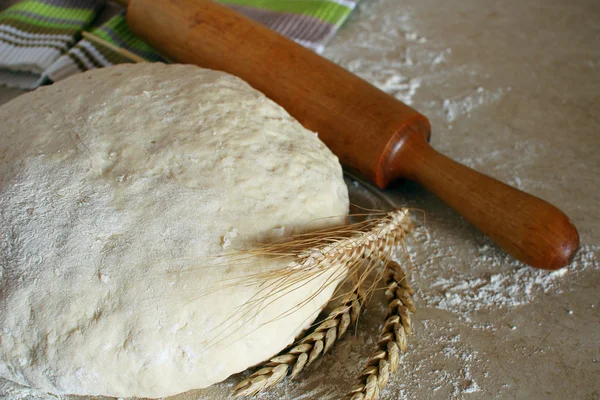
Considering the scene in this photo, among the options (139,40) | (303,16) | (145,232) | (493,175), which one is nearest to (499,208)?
(493,175)

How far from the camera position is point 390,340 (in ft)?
3.40

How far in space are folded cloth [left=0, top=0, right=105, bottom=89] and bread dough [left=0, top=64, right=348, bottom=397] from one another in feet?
2.04

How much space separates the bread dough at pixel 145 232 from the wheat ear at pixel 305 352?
27 millimetres

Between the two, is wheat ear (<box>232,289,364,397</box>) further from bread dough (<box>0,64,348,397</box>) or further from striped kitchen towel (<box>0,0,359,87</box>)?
striped kitchen towel (<box>0,0,359,87</box>)

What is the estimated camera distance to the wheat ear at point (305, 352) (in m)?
0.97

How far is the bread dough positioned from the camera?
91cm

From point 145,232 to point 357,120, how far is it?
0.64 meters

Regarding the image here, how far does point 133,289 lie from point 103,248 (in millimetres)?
96

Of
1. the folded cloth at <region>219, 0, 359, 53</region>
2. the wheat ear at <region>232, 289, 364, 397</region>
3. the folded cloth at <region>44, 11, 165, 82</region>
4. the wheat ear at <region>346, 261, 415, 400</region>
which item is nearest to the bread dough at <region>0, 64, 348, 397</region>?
the wheat ear at <region>232, 289, 364, 397</region>

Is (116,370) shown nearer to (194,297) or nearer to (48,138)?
(194,297)

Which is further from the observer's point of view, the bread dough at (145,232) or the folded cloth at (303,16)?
the folded cloth at (303,16)

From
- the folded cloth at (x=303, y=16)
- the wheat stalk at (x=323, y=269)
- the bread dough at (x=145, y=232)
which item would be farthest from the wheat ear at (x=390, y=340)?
the folded cloth at (x=303, y=16)

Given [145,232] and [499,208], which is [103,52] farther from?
[499,208]

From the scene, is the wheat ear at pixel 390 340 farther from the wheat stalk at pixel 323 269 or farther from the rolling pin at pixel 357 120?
the rolling pin at pixel 357 120
